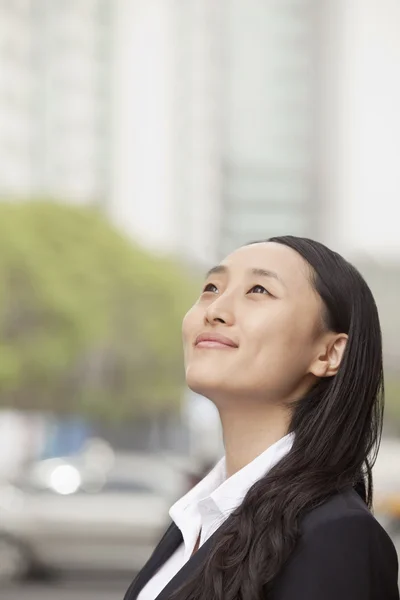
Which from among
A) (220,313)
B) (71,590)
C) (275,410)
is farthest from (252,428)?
(71,590)

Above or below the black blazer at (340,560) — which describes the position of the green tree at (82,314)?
below

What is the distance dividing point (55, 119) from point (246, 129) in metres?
6.24

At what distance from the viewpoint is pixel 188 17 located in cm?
3766

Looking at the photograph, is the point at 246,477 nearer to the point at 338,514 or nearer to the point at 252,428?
the point at 252,428

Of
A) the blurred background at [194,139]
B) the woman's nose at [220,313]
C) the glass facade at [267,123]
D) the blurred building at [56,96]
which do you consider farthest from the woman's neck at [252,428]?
the glass facade at [267,123]

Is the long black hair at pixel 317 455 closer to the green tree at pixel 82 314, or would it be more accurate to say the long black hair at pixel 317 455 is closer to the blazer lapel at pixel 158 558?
the blazer lapel at pixel 158 558

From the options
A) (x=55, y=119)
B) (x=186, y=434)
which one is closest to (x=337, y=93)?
(x=55, y=119)

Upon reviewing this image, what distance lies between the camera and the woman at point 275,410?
1237 mm

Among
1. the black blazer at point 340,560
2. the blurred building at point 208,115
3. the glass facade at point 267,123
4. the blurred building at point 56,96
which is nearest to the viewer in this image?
the black blazer at point 340,560

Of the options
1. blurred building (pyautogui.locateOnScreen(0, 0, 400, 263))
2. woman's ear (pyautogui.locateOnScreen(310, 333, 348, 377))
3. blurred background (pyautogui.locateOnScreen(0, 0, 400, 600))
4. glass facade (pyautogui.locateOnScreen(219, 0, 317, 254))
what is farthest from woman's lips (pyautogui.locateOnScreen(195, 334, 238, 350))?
glass facade (pyautogui.locateOnScreen(219, 0, 317, 254))

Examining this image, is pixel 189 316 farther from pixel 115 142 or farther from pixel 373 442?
pixel 115 142

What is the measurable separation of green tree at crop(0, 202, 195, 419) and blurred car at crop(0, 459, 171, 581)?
42.9ft

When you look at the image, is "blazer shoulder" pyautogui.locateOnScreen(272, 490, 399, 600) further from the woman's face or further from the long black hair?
the woman's face

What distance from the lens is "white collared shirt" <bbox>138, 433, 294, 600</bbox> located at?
4.42 ft
